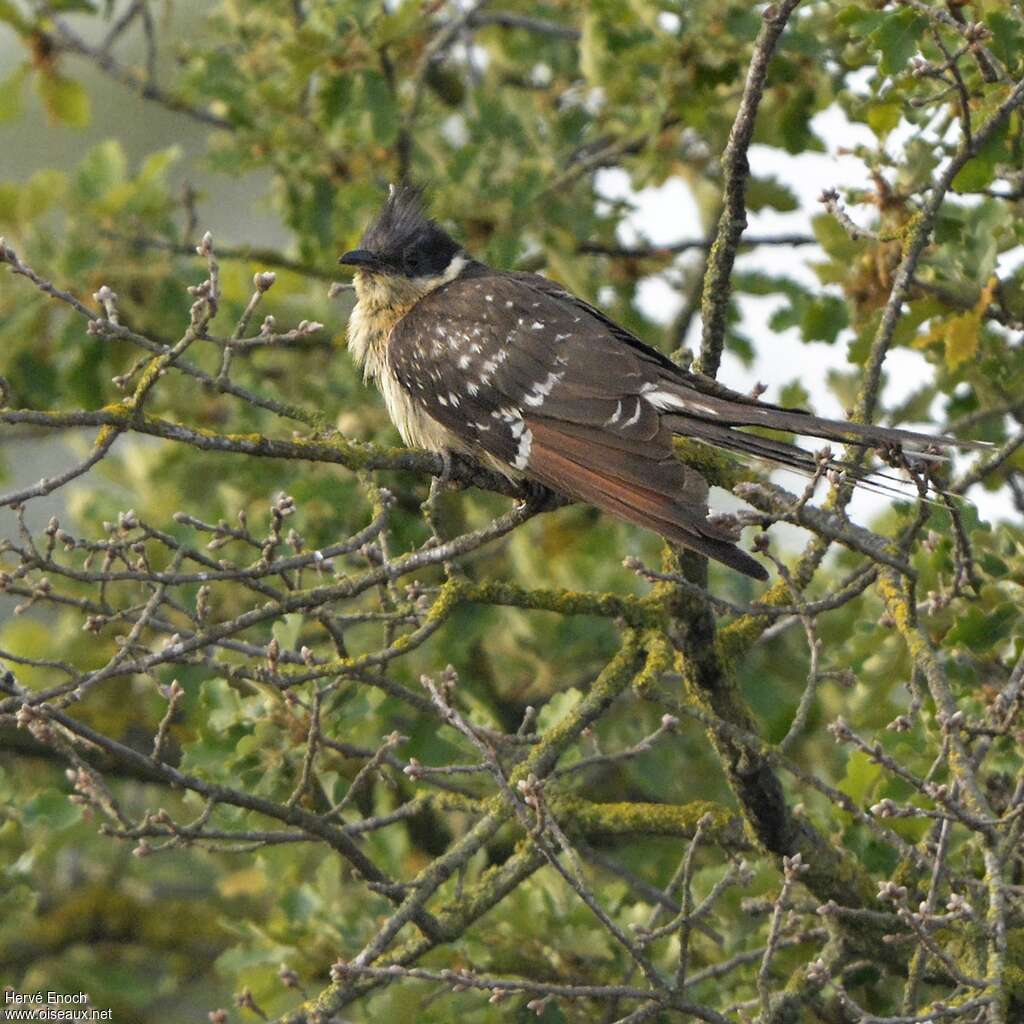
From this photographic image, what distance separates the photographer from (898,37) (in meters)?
3.38

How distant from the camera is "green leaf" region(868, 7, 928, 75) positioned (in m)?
3.36

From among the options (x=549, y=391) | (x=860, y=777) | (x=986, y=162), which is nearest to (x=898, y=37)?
(x=986, y=162)

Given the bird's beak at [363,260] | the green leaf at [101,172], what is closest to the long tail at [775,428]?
the bird's beak at [363,260]

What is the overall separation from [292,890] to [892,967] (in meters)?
1.54

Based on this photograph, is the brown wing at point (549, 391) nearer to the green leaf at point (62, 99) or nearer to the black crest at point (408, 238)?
the black crest at point (408, 238)

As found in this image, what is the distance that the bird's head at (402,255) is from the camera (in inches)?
186

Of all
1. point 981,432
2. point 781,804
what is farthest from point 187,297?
point 781,804

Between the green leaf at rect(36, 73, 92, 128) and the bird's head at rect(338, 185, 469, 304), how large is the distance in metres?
1.50

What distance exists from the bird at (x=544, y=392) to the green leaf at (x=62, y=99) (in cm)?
153

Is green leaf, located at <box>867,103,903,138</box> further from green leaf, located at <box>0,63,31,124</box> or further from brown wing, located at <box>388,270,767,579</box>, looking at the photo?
green leaf, located at <box>0,63,31,124</box>

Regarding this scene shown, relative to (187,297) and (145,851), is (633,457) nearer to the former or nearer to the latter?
(145,851)

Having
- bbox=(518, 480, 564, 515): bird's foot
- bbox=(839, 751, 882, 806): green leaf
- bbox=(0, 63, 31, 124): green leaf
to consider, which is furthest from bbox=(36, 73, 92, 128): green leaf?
bbox=(839, 751, 882, 806): green leaf

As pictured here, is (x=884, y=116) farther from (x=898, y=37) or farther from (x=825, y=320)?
(x=825, y=320)

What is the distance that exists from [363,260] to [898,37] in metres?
1.83
